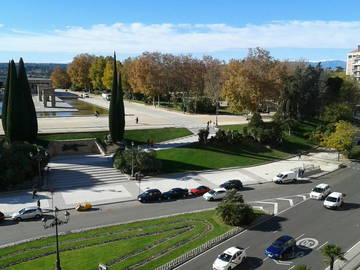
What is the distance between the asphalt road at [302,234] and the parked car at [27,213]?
1388cm

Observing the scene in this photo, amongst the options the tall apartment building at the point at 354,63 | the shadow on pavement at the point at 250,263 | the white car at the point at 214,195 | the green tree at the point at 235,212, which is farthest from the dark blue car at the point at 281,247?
the tall apartment building at the point at 354,63

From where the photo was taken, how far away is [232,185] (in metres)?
39.2

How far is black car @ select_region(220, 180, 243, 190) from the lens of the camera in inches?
1528

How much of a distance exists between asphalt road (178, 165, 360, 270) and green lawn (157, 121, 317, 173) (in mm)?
14264

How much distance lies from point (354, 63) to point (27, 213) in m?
155

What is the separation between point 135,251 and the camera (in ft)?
83.0

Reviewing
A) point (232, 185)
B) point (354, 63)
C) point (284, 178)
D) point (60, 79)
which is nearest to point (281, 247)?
point (232, 185)

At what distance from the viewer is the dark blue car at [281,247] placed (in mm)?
24797

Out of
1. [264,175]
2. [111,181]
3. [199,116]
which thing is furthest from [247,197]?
[199,116]

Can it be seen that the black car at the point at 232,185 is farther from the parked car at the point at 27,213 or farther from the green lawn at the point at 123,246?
the parked car at the point at 27,213

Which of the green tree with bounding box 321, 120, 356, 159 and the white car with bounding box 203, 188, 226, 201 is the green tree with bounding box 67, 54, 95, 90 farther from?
the white car with bounding box 203, 188, 226, 201

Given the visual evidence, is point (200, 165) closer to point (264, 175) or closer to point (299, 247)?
point (264, 175)

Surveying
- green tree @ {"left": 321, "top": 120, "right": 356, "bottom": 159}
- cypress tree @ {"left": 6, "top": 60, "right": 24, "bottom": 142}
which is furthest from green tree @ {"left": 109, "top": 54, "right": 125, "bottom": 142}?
green tree @ {"left": 321, "top": 120, "right": 356, "bottom": 159}

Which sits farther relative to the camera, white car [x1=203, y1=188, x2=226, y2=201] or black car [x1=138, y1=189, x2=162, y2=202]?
white car [x1=203, y1=188, x2=226, y2=201]
